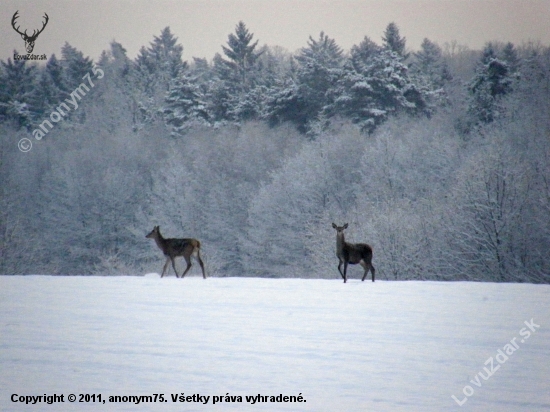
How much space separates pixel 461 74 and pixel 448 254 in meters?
40.9

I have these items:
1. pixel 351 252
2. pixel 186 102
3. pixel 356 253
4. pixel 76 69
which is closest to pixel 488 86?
pixel 186 102

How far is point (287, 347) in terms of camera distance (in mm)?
10680

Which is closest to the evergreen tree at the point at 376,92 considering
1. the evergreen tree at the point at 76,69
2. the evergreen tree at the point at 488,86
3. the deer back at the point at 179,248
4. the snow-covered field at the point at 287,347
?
the evergreen tree at the point at 488,86

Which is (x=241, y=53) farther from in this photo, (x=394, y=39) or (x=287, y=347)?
(x=287, y=347)

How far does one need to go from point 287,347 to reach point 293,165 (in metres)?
47.0

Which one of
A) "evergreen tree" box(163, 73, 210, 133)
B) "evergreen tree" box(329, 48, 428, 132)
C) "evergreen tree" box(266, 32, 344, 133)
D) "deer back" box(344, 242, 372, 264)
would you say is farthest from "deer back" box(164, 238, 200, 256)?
"evergreen tree" box(163, 73, 210, 133)

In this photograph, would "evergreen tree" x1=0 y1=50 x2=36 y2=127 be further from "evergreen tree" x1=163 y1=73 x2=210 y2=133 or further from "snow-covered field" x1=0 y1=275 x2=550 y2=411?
"snow-covered field" x1=0 y1=275 x2=550 y2=411

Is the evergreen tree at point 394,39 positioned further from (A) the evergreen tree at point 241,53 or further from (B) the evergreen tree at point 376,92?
(A) the evergreen tree at point 241,53

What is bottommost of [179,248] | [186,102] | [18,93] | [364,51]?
[179,248]

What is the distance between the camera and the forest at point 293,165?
44219 millimetres

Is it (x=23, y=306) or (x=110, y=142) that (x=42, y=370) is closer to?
(x=23, y=306)

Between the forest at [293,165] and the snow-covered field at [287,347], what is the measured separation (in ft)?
95.3

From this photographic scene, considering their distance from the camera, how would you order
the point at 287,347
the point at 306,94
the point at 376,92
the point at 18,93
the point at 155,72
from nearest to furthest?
the point at 287,347 → the point at 376,92 → the point at 306,94 → the point at 18,93 → the point at 155,72

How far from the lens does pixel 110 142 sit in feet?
234
